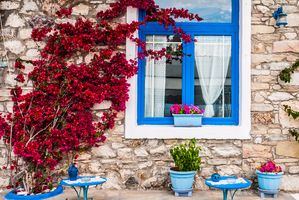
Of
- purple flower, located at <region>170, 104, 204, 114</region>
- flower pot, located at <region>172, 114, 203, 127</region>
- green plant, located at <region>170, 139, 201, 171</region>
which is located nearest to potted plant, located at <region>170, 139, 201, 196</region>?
green plant, located at <region>170, 139, 201, 171</region>

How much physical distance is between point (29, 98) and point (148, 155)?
6.06 feet

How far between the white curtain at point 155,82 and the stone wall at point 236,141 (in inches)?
20.0

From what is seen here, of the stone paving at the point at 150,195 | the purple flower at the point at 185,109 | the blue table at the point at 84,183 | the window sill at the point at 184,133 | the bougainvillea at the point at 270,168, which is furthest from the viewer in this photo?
the purple flower at the point at 185,109

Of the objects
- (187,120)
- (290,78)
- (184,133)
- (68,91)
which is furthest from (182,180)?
(290,78)

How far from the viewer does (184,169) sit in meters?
4.84

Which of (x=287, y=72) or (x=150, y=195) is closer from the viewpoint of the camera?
(x=150, y=195)

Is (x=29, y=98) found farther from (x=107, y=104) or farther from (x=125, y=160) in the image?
(x=125, y=160)

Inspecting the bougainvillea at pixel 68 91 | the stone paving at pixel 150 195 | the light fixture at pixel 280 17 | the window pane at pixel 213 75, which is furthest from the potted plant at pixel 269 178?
the bougainvillea at pixel 68 91

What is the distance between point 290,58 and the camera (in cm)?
522

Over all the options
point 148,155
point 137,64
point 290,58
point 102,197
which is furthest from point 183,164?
point 290,58

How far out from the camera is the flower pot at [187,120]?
524 cm

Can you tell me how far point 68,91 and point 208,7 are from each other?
2.48m

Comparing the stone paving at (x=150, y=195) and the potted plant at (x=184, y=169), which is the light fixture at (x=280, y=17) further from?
the stone paving at (x=150, y=195)

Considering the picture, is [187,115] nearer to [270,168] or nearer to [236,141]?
[236,141]
